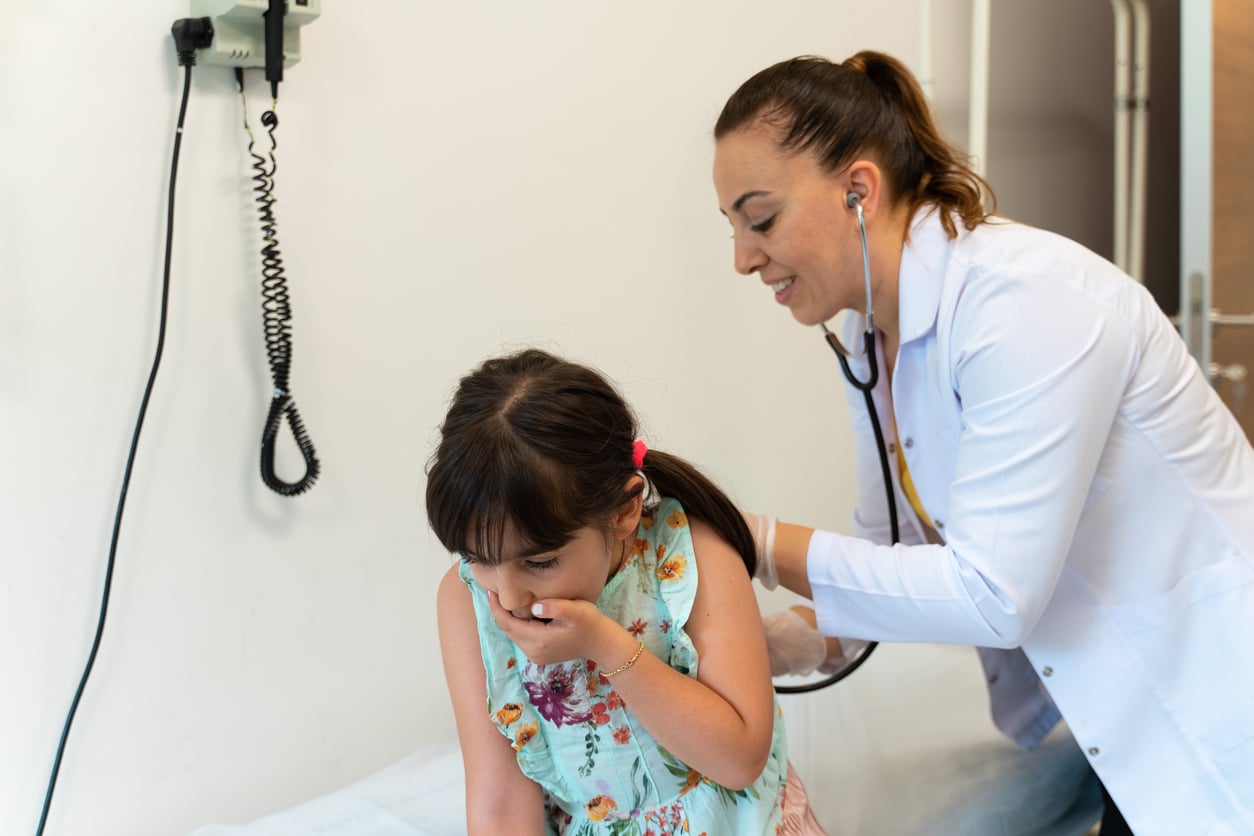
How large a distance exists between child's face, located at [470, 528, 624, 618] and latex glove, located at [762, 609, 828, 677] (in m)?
0.42

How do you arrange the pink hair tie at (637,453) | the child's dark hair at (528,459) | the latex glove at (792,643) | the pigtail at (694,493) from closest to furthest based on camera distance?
the child's dark hair at (528,459)
the pink hair tie at (637,453)
the pigtail at (694,493)
the latex glove at (792,643)

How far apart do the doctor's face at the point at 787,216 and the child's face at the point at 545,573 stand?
16.9 inches

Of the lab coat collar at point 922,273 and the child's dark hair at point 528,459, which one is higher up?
the lab coat collar at point 922,273

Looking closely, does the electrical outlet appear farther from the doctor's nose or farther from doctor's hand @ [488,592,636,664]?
doctor's hand @ [488,592,636,664]

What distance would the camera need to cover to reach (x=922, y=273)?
50.5 inches

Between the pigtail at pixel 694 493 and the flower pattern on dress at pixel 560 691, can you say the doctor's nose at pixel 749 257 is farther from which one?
the flower pattern on dress at pixel 560 691

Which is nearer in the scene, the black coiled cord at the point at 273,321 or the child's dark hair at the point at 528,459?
the child's dark hair at the point at 528,459

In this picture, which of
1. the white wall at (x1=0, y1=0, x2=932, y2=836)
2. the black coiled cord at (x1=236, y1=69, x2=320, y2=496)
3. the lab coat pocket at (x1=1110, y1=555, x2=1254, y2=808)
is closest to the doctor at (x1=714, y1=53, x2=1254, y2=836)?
the lab coat pocket at (x1=1110, y1=555, x2=1254, y2=808)

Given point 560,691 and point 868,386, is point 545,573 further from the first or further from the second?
point 868,386

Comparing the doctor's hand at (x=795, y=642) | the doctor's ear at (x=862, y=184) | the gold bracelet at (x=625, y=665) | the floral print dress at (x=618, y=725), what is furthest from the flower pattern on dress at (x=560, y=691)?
the doctor's ear at (x=862, y=184)

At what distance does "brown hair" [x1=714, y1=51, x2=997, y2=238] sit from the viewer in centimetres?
126

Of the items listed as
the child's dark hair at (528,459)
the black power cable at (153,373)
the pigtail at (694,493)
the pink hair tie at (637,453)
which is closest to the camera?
the child's dark hair at (528,459)

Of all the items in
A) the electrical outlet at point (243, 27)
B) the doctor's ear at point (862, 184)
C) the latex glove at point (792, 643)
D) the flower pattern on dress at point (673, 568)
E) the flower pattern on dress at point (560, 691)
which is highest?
the electrical outlet at point (243, 27)

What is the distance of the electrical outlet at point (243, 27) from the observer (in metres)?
1.26
